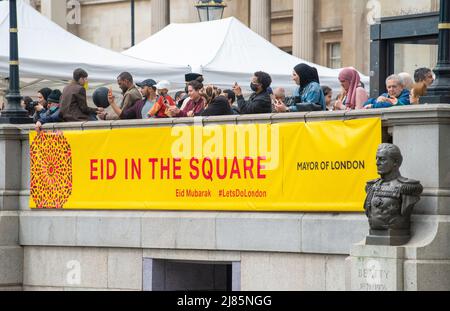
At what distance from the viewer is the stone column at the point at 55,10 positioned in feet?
214

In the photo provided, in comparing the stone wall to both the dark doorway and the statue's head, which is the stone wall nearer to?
the dark doorway

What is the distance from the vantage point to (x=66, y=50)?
2642cm

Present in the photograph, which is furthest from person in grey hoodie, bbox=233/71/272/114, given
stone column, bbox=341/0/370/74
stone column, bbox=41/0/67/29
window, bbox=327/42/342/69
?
stone column, bbox=41/0/67/29

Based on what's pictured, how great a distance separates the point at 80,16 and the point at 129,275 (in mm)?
48927

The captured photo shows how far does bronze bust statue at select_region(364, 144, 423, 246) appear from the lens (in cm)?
1584

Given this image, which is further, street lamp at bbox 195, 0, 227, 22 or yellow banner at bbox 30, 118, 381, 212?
street lamp at bbox 195, 0, 227, 22

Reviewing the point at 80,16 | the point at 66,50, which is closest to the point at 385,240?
the point at 66,50

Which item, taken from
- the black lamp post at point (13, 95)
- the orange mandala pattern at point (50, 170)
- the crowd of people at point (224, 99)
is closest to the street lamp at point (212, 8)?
the crowd of people at point (224, 99)

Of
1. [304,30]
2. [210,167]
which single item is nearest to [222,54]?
[210,167]

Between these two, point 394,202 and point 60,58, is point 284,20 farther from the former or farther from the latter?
point 394,202

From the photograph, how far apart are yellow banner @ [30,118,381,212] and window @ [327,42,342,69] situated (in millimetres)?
35965

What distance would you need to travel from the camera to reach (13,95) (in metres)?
21.7

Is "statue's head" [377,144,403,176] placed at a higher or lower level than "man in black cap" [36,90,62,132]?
lower
